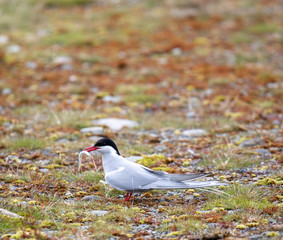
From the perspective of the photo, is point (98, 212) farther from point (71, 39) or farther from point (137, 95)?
point (71, 39)

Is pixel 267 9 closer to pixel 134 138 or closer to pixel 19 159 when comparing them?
pixel 134 138

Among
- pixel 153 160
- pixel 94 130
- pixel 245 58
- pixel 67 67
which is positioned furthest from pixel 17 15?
pixel 153 160

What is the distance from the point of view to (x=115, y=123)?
9.04m

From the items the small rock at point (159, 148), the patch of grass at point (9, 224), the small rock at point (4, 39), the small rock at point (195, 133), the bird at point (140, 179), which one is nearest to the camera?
the patch of grass at point (9, 224)

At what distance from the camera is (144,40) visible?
584 inches

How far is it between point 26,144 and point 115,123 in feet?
6.41

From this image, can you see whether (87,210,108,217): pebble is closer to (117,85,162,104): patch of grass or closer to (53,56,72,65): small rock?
(117,85,162,104): patch of grass

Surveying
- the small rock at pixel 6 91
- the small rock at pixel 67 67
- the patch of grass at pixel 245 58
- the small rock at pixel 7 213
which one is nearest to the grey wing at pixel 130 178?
the small rock at pixel 7 213

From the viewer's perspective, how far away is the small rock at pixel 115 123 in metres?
8.88

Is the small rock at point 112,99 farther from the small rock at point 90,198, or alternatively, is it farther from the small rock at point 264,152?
the small rock at point 90,198

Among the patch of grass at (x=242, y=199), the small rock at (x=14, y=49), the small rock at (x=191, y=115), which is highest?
the small rock at (x=14, y=49)

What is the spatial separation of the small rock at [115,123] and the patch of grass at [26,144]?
1518mm

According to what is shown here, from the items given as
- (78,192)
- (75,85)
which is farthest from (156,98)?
(78,192)

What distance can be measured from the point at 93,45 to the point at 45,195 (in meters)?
9.40
